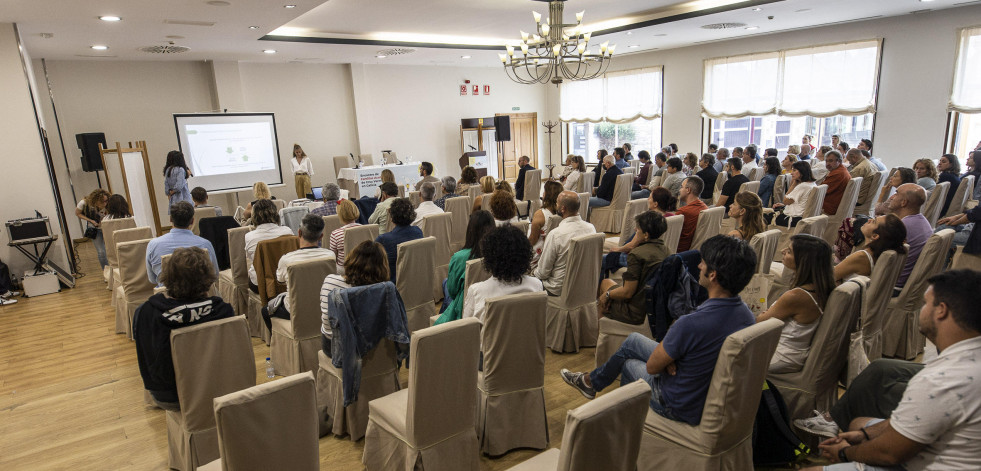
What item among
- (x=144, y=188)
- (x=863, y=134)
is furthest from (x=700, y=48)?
(x=144, y=188)

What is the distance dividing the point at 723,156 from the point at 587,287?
6.61 meters

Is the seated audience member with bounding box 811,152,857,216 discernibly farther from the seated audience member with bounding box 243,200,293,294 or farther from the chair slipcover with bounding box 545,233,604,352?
the seated audience member with bounding box 243,200,293,294

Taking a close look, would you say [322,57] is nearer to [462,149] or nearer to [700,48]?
[462,149]

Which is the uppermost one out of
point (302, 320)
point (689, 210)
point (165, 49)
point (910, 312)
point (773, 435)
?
point (165, 49)

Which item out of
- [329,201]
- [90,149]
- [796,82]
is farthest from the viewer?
[796,82]

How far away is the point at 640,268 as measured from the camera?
3477 millimetres

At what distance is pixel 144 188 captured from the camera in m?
8.20

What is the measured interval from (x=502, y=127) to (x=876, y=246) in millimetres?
11839

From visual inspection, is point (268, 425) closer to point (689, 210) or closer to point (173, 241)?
point (173, 241)

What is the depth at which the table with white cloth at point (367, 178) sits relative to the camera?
35.2ft

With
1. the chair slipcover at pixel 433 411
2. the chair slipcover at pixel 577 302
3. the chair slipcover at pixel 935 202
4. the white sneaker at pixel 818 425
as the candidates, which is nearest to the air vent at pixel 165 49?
the chair slipcover at pixel 577 302

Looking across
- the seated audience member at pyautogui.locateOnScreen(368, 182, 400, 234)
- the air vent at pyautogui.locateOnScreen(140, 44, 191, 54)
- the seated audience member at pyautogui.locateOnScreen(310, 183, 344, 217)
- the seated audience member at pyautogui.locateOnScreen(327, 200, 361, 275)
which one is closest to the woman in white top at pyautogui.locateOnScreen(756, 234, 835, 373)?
the seated audience member at pyautogui.locateOnScreen(327, 200, 361, 275)

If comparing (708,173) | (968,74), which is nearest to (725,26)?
(708,173)

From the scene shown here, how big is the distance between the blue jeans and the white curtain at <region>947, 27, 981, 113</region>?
9.49m
